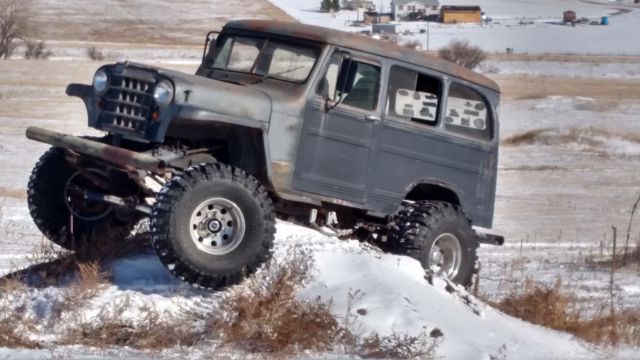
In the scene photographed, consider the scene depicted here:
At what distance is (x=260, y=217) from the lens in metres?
8.38

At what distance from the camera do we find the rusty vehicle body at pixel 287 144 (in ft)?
27.4

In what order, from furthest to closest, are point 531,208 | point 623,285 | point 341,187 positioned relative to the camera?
point 531,208 → point 623,285 → point 341,187

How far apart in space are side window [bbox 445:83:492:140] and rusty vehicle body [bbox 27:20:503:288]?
0.02 m

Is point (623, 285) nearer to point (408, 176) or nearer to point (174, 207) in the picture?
point (408, 176)

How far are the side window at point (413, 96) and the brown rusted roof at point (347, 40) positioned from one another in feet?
0.40

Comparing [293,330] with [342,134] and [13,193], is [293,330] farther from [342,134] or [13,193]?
[13,193]

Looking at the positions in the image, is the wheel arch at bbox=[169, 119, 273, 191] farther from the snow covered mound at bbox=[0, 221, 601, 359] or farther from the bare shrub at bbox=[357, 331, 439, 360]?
the bare shrub at bbox=[357, 331, 439, 360]

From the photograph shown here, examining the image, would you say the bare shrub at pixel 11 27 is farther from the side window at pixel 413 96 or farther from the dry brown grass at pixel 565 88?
the side window at pixel 413 96

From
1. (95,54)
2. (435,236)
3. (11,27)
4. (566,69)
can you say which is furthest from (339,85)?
(11,27)

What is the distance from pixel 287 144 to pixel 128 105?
127 centimetres

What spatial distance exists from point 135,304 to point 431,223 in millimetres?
2892

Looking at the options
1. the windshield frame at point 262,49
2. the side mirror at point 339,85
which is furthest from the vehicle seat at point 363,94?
the windshield frame at point 262,49

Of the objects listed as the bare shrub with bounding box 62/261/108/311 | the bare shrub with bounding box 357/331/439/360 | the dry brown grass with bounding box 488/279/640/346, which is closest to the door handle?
the dry brown grass with bounding box 488/279/640/346

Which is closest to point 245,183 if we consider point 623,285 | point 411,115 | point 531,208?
point 411,115
